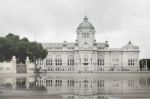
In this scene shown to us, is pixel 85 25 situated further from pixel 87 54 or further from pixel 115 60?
pixel 115 60

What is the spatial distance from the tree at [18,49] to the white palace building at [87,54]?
44.9 metres

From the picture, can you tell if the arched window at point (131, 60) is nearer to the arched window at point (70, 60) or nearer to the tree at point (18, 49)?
the arched window at point (70, 60)

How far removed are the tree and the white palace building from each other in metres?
44.9

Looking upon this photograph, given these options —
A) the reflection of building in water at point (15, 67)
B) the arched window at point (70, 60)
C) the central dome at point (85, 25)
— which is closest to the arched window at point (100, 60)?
the arched window at point (70, 60)

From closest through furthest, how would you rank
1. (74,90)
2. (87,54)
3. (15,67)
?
(74,90) → (15,67) → (87,54)

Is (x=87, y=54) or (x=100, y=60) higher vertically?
(x=87, y=54)

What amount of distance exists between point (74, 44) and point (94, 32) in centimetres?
872

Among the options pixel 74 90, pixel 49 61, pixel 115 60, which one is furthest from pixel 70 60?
pixel 74 90

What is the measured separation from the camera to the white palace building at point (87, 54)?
444ft

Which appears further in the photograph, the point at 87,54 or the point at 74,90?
the point at 87,54

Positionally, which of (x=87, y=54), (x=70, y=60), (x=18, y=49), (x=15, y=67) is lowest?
(x=15, y=67)

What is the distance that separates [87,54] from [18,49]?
55.8 meters

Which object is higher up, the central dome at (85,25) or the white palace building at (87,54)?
the central dome at (85,25)

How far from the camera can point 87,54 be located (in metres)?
136
